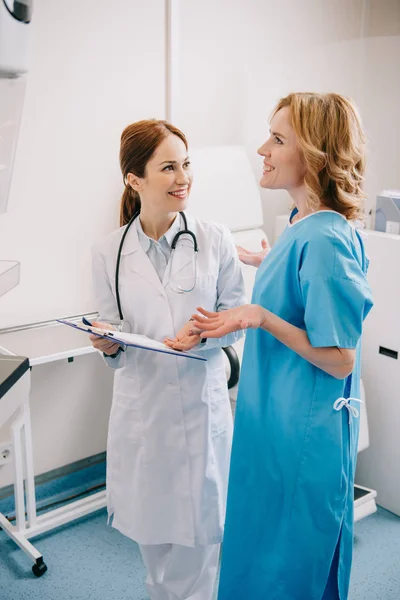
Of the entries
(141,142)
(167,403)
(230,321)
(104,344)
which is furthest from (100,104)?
(230,321)

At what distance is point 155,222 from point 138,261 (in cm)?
11

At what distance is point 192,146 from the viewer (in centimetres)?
275

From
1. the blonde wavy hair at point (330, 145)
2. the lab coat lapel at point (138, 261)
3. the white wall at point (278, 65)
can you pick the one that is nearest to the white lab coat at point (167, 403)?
the lab coat lapel at point (138, 261)

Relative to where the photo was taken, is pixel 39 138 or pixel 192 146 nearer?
pixel 39 138

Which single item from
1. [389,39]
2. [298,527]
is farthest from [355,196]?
[389,39]

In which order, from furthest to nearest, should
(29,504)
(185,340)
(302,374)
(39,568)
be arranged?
(29,504) → (39,568) → (185,340) → (302,374)

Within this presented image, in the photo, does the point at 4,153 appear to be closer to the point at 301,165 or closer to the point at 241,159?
the point at 301,165

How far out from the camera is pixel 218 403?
5.69 ft

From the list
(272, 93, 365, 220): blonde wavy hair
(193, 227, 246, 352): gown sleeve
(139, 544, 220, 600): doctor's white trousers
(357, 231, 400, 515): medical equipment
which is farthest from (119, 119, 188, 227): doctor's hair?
(357, 231, 400, 515): medical equipment

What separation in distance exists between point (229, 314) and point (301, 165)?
1.16 ft

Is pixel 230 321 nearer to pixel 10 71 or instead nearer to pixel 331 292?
pixel 331 292

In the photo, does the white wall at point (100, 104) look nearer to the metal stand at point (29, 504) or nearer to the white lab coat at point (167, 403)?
the metal stand at point (29, 504)

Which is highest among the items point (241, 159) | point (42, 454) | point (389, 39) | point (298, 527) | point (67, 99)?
point (389, 39)

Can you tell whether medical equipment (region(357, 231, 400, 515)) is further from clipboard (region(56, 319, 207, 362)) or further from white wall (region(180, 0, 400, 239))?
clipboard (region(56, 319, 207, 362))
